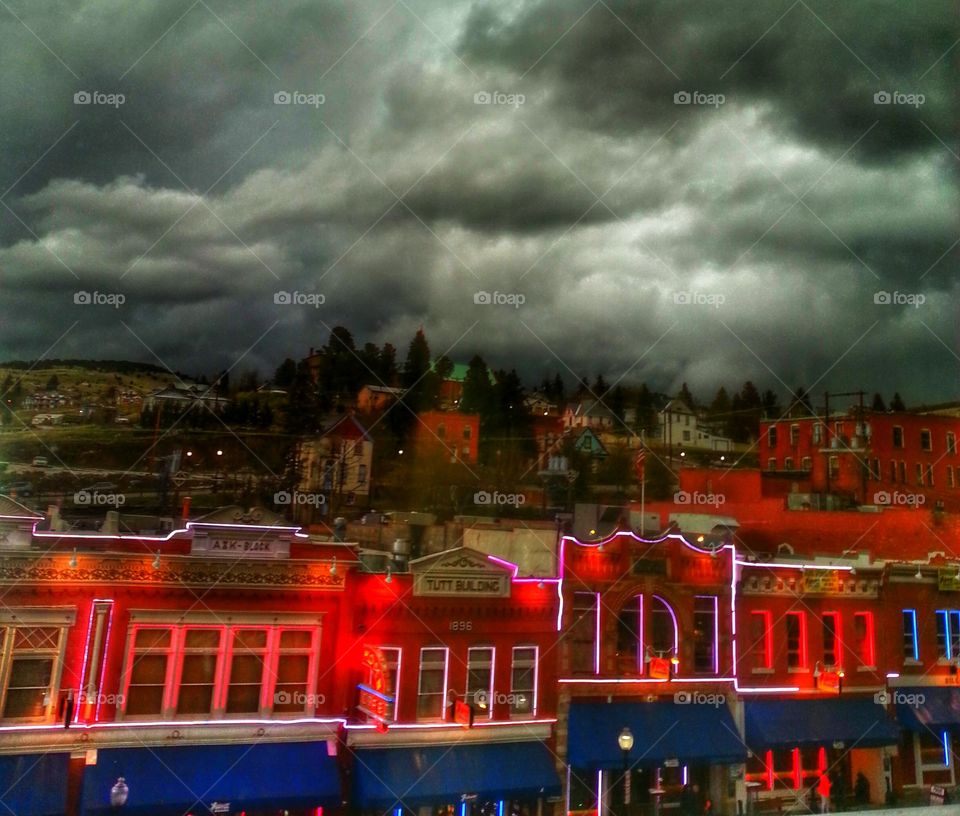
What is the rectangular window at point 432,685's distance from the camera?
279 inches

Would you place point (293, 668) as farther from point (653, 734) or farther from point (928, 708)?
point (928, 708)

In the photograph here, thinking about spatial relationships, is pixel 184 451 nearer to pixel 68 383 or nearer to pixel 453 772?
pixel 68 383

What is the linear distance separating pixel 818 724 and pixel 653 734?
2.28 meters

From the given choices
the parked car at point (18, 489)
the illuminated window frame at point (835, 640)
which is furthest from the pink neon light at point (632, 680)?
the parked car at point (18, 489)

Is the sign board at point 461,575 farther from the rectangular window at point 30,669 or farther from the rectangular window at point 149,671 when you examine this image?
the rectangular window at point 30,669

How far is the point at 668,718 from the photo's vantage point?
772 centimetres

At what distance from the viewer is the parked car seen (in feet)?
20.8

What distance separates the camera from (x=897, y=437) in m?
9.38

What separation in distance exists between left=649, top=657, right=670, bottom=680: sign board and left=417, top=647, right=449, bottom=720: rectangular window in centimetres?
245

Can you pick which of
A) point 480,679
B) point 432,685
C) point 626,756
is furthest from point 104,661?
point 626,756

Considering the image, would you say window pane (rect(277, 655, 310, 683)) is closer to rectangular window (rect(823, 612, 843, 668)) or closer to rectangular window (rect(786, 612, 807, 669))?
rectangular window (rect(786, 612, 807, 669))

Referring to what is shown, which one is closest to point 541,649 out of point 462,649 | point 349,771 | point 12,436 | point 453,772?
point 462,649

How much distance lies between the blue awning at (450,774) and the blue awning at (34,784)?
8.10 ft

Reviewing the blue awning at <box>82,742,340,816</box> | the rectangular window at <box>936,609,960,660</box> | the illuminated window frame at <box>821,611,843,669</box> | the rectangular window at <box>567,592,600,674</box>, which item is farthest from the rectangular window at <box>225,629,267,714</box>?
the rectangular window at <box>936,609,960,660</box>
